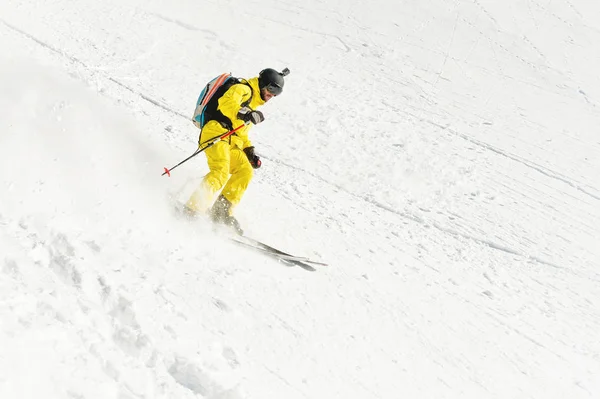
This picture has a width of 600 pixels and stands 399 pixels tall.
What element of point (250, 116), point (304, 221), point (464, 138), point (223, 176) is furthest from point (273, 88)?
point (464, 138)

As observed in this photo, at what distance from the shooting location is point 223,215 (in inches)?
246

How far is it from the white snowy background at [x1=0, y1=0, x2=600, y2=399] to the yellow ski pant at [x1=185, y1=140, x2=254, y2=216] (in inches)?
12.8

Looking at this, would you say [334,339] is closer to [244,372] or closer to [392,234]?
[244,372]

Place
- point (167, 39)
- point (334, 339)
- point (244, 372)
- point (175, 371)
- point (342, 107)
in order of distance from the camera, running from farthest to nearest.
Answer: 1. point (167, 39)
2. point (342, 107)
3. point (334, 339)
4. point (244, 372)
5. point (175, 371)

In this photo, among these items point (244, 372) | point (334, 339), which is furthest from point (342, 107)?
point (244, 372)

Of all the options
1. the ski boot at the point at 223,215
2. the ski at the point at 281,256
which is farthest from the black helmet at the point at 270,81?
the ski at the point at 281,256

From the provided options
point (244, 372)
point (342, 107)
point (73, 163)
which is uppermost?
point (342, 107)

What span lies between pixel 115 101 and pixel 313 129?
371 cm

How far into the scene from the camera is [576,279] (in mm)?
7547

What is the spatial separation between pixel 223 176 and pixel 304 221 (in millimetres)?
1460

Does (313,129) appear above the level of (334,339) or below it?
above

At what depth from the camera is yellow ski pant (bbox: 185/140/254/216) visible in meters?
5.97

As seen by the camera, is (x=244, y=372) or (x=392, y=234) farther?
(x=392, y=234)

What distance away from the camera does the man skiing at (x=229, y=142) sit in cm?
600
